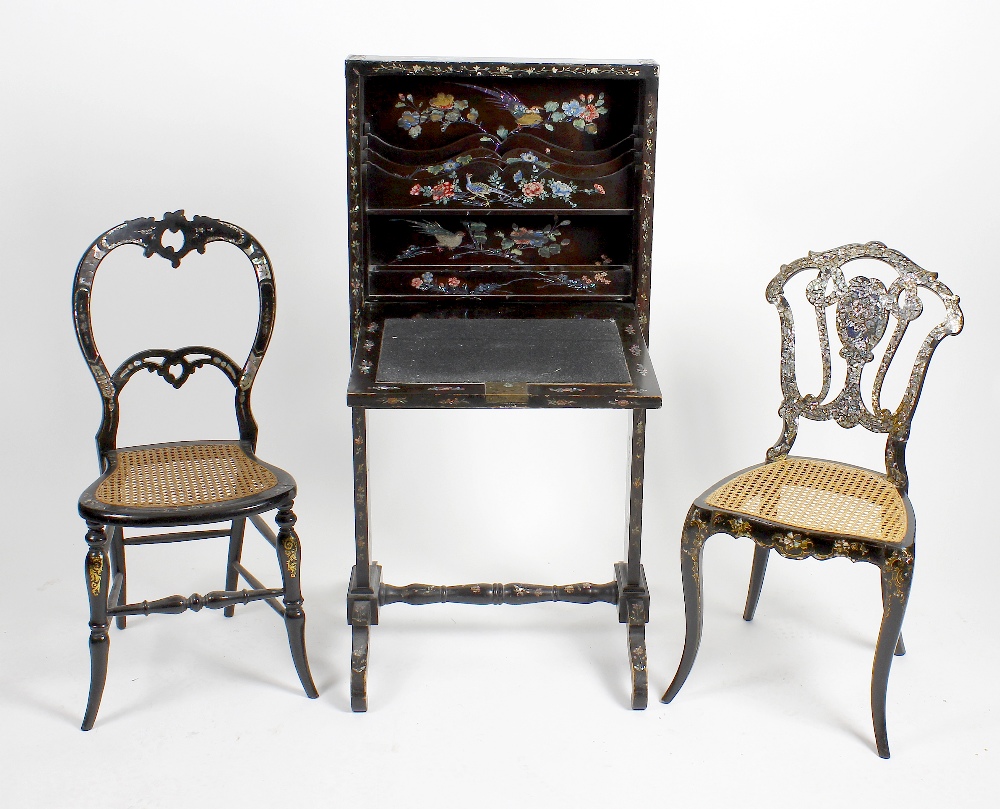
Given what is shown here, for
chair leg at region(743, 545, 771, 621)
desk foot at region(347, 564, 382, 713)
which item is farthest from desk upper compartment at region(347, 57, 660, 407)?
chair leg at region(743, 545, 771, 621)

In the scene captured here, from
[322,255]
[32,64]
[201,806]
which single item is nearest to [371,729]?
[201,806]

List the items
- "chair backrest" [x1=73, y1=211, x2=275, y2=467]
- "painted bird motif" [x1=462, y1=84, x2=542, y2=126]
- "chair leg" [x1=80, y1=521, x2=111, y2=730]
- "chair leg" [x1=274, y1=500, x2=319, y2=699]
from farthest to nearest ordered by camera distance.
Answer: "painted bird motif" [x1=462, y1=84, x2=542, y2=126] < "chair backrest" [x1=73, y1=211, x2=275, y2=467] < "chair leg" [x1=274, y1=500, x2=319, y2=699] < "chair leg" [x1=80, y1=521, x2=111, y2=730]

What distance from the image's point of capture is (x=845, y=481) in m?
3.31

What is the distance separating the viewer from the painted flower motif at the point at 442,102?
3.38 m

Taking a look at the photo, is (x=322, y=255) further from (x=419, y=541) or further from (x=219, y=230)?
(x=419, y=541)

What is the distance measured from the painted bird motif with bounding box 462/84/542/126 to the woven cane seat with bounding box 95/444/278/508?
1.15 meters

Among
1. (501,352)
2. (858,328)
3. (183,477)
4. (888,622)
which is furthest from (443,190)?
(888,622)

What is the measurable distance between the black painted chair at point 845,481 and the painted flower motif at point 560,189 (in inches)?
23.6

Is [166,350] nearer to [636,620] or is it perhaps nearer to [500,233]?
[500,233]

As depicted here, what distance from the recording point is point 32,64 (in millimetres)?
3816

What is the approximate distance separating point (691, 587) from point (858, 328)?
823 millimetres

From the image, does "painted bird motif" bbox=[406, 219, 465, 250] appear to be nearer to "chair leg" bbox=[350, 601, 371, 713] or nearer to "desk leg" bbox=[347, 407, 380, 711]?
"desk leg" bbox=[347, 407, 380, 711]

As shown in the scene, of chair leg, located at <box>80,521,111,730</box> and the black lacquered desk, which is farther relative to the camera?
the black lacquered desk

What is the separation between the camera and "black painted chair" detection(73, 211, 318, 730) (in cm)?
304
